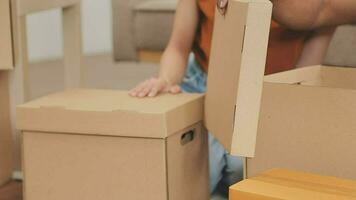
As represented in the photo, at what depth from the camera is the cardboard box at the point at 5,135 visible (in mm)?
1349

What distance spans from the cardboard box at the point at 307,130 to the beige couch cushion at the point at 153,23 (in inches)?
48.2

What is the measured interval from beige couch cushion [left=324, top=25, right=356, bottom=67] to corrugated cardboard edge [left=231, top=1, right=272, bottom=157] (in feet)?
1.47

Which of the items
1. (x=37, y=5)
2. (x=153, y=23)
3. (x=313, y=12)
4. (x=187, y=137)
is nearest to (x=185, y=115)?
(x=187, y=137)

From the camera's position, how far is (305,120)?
913 mm

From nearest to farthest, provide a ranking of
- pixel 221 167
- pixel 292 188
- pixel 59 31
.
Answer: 1. pixel 292 188
2. pixel 221 167
3. pixel 59 31

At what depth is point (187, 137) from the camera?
1.08 m

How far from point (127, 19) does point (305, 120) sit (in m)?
1.42

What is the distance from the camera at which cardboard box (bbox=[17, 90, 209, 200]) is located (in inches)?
38.8

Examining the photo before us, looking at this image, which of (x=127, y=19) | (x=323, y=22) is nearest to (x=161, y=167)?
(x=323, y=22)

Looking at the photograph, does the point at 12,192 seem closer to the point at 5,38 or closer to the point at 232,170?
the point at 5,38

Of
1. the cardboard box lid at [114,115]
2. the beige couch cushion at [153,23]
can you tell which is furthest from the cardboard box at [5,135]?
the beige couch cushion at [153,23]

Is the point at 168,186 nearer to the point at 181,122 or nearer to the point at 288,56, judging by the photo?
the point at 181,122

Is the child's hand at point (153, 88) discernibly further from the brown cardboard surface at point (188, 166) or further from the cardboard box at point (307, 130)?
the cardboard box at point (307, 130)

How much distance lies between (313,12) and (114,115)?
0.38 metres
